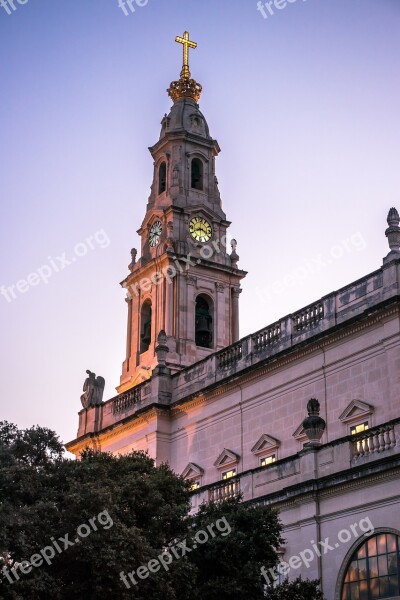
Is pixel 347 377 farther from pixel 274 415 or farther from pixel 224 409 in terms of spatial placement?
pixel 224 409

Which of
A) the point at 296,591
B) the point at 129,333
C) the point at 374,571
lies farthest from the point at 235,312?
the point at 296,591

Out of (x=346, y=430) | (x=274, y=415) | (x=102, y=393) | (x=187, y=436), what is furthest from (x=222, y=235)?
(x=346, y=430)

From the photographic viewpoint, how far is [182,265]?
49.0 m

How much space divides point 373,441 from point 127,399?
725 inches

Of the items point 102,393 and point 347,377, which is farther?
point 102,393

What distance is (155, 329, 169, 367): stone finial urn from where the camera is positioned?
144ft

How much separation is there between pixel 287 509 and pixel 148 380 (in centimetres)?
1441

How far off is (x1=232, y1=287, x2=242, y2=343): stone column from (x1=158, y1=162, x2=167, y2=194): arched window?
6509mm

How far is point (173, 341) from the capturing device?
47281 mm

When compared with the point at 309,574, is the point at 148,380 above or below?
above

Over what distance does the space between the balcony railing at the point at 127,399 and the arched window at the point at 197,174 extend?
12503 mm

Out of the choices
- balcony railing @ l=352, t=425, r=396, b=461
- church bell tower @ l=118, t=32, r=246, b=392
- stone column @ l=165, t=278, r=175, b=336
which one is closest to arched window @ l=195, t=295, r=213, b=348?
church bell tower @ l=118, t=32, r=246, b=392

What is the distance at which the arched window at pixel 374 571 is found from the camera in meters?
26.5

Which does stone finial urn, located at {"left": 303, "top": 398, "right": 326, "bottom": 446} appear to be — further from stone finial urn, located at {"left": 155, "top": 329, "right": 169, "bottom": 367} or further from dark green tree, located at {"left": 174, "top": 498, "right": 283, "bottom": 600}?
stone finial urn, located at {"left": 155, "top": 329, "right": 169, "bottom": 367}
